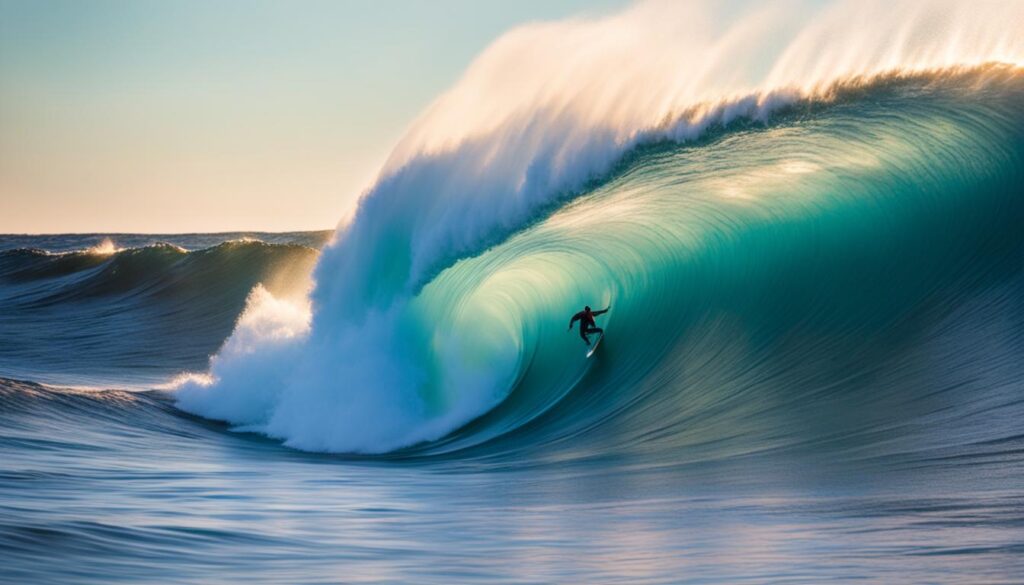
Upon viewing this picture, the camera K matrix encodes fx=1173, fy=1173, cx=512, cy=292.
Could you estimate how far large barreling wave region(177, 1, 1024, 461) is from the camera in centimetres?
889

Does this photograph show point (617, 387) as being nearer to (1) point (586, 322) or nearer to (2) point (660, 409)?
(2) point (660, 409)

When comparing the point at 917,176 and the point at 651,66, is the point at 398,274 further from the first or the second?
the point at 917,176

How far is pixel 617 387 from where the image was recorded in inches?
418

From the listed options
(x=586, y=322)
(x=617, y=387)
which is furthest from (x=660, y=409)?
(x=586, y=322)

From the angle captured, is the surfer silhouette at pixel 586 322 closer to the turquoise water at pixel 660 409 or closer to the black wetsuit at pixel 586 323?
the black wetsuit at pixel 586 323

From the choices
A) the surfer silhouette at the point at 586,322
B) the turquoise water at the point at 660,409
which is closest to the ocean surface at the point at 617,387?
the turquoise water at the point at 660,409

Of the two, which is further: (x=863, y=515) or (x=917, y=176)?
(x=917, y=176)

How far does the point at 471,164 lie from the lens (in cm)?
1272

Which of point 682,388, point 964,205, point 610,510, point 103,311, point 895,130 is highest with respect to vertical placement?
point 103,311

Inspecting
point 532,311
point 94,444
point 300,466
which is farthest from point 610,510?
point 532,311

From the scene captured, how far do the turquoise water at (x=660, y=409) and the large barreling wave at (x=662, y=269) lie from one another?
1.4 inches

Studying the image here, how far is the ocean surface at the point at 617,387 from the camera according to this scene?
4.86 m

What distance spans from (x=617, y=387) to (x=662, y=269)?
2.44 metres

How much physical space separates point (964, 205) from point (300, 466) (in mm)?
5940
